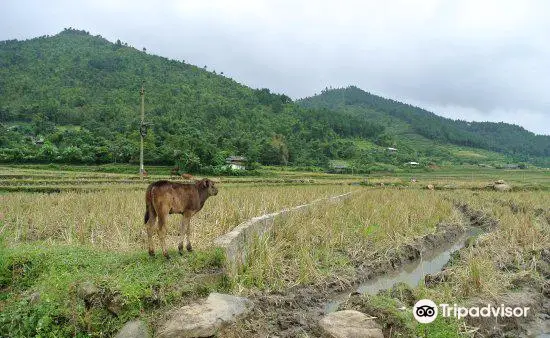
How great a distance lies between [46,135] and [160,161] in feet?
80.2

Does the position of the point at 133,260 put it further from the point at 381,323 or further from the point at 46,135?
the point at 46,135

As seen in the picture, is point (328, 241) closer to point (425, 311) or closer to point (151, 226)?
point (425, 311)

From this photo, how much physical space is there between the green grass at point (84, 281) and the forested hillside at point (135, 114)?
113ft

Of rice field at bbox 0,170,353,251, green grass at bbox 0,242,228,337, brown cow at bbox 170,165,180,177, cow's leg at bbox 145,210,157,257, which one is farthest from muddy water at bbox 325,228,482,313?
brown cow at bbox 170,165,180,177

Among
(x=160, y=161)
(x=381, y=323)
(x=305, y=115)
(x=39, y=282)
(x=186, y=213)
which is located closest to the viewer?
(x=381, y=323)

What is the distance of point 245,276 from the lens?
21.1 ft

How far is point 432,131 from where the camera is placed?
10862cm

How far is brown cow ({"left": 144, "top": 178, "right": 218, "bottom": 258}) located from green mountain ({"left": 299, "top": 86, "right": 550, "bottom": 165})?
82921mm

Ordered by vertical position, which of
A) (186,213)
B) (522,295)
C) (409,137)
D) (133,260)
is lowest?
(522,295)

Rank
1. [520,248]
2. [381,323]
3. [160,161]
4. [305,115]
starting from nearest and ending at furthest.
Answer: [381,323]
[520,248]
[160,161]
[305,115]

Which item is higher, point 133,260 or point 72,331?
point 133,260

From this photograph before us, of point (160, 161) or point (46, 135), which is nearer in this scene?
point (160, 161)

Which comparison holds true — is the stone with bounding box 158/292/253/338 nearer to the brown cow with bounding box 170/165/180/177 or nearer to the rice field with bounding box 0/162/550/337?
the rice field with bounding box 0/162/550/337

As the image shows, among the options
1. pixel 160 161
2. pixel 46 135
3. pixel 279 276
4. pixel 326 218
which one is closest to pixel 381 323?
pixel 279 276
